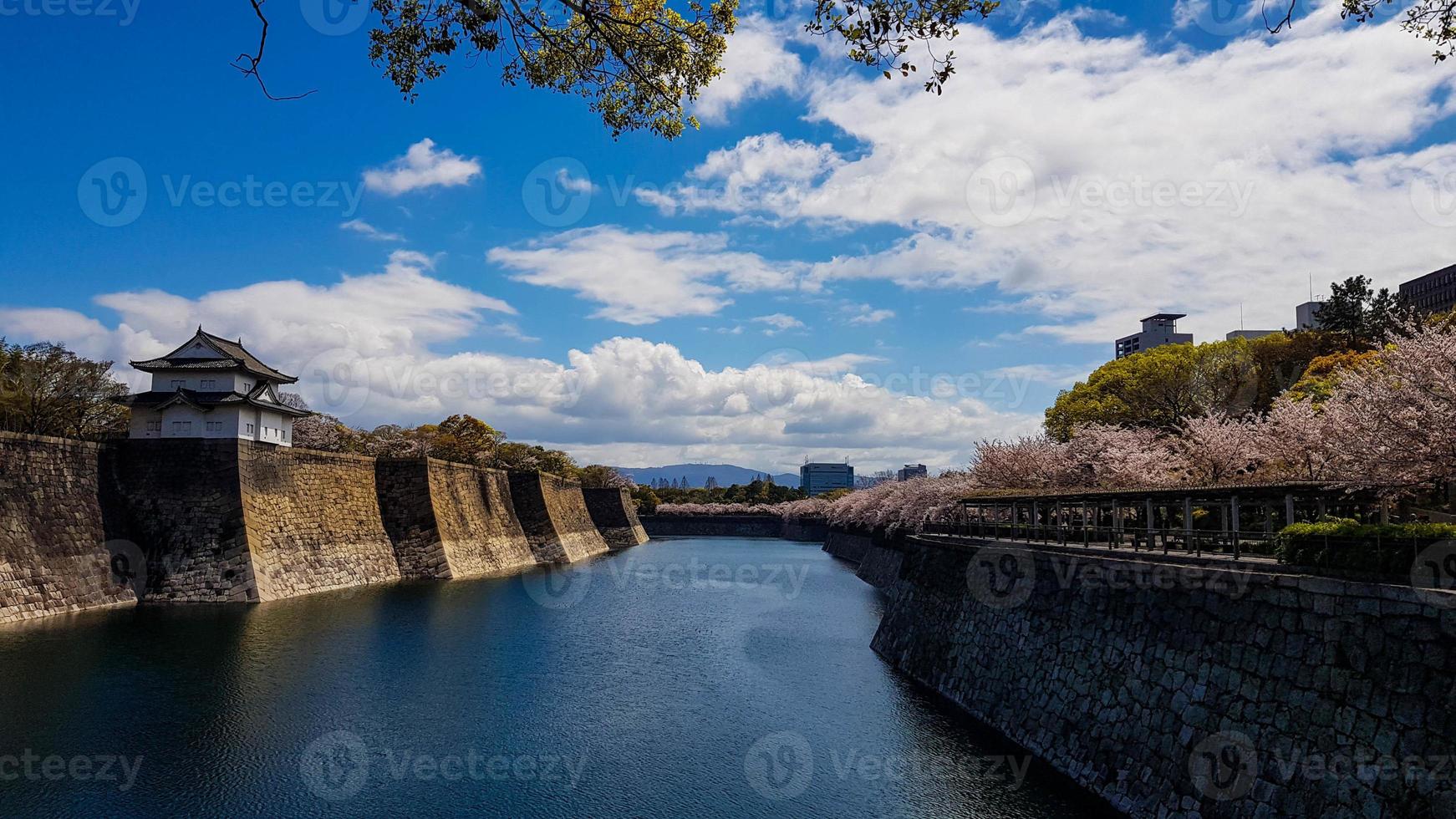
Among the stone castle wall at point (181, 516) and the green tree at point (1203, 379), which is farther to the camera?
the green tree at point (1203, 379)

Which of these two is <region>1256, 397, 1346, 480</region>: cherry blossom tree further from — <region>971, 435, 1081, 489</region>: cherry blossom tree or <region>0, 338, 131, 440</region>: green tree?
<region>0, 338, 131, 440</region>: green tree

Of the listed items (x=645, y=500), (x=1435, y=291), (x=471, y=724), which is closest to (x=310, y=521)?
(x=471, y=724)

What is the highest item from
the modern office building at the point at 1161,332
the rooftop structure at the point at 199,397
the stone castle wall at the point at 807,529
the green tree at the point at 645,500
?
the modern office building at the point at 1161,332

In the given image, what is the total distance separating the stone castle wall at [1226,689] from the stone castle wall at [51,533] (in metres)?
30.5

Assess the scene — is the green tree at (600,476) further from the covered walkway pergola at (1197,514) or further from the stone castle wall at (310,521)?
the covered walkway pergola at (1197,514)

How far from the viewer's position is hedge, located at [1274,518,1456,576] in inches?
381

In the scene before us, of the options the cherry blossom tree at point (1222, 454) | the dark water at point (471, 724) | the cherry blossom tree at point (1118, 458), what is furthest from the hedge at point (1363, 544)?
the cherry blossom tree at point (1118, 458)

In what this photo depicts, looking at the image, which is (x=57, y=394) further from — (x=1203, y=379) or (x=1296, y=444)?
(x=1203, y=379)

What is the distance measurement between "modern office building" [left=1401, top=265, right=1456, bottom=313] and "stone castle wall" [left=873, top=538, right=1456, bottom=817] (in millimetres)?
99786

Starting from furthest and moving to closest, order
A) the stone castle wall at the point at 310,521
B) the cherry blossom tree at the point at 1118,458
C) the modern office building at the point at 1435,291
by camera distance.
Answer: the modern office building at the point at 1435,291 < the stone castle wall at the point at 310,521 < the cherry blossom tree at the point at 1118,458

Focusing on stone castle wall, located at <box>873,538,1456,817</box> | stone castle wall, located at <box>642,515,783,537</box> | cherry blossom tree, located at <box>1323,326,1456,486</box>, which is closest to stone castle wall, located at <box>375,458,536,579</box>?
stone castle wall, located at <box>873,538,1456,817</box>

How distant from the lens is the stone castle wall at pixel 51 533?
1072 inches

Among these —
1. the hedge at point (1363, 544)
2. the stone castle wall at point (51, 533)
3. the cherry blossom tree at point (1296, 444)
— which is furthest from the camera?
the stone castle wall at point (51, 533)

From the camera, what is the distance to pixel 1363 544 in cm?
1026
